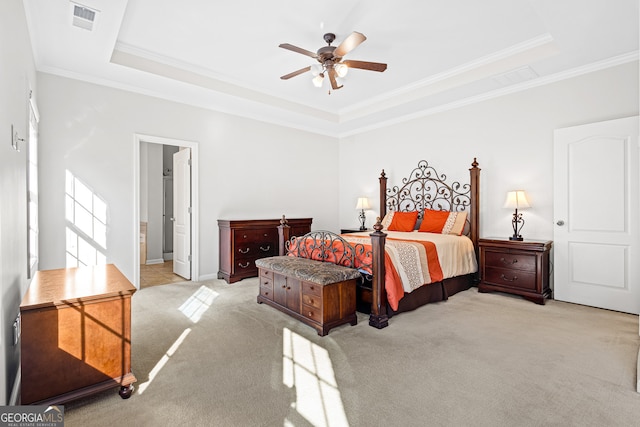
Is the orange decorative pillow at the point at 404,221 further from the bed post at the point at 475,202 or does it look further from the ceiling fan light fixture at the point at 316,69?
the ceiling fan light fixture at the point at 316,69

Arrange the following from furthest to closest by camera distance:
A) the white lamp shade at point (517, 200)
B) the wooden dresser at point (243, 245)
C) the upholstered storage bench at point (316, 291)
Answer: the wooden dresser at point (243, 245) < the white lamp shade at point (517, 200) < the upholstered storage bench at point (316, 291)

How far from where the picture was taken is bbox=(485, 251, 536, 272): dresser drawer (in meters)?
3.82

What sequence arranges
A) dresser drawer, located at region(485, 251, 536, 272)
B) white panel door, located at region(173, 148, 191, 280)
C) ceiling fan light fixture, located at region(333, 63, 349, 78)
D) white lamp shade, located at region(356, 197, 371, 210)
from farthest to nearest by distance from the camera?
white lamp shade, located at region(356, 197, 371, 210), white panel door, located at region(173, 148, 191, 280), dresser drawer, located at region(485, 251, 536, 272), ceiling fan light fixture, located at region(333, 63, 349, 78)

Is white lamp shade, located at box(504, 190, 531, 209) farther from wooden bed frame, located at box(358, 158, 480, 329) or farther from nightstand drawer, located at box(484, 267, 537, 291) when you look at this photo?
nightstand drawer, located at box(484, 267, 537, 291)

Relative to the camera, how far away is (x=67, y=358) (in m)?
1.75

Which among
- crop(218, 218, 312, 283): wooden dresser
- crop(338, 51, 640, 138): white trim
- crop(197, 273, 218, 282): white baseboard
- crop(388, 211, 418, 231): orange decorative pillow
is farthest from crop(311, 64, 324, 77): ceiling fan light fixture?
crop(197, 273, 218, 282): white baseboard

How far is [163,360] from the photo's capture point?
2361mm

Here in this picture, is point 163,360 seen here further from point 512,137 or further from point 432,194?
point 512,137

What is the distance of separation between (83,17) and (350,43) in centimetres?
237

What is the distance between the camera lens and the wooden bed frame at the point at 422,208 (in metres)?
3.04

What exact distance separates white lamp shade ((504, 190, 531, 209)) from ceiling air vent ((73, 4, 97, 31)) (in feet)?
15.8

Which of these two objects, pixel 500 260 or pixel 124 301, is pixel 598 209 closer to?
pixel 500 260

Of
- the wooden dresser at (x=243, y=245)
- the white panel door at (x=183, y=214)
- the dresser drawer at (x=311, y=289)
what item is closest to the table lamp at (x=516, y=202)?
the dresser drawer at (x=311, y=289)

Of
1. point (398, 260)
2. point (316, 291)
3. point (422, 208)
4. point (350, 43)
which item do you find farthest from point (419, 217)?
point (350, 43)
